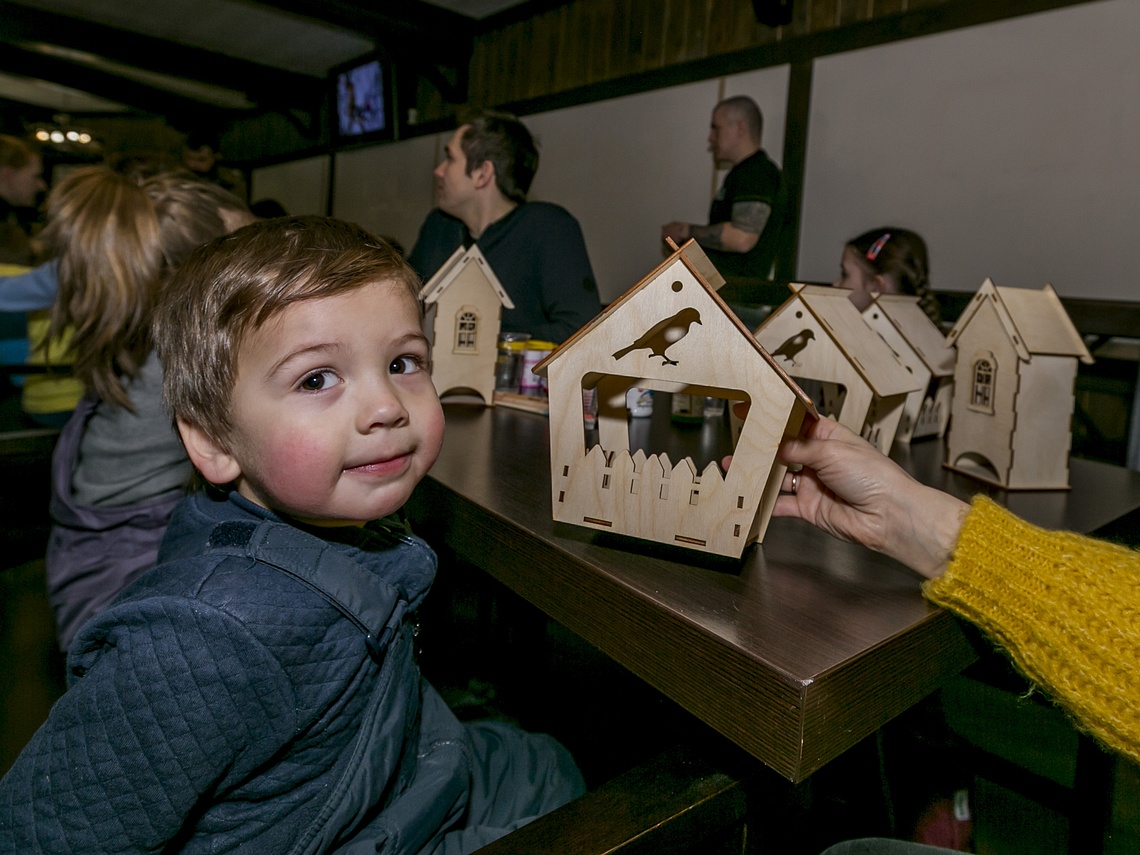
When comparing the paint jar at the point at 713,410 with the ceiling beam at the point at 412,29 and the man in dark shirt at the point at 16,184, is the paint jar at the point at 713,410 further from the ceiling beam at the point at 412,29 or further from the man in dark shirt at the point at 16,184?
the ceiling beam at the point at 412,29

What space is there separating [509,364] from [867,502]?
0.95 metres

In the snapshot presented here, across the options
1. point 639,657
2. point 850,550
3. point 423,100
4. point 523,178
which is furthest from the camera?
point 423,100

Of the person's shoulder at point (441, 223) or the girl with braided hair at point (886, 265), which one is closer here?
the girl with braided hair at point (886, 265)

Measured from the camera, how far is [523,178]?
2695 mm

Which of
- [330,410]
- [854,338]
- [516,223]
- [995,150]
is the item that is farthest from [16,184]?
[995,150]

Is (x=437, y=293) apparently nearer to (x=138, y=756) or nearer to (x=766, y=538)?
(x=766, y=538)

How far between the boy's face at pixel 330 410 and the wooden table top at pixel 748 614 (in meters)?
0.18

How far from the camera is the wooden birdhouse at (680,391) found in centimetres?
71

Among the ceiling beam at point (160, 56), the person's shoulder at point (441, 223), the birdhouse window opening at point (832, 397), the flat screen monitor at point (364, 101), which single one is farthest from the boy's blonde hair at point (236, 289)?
the ceiling beam at point (160, 56)

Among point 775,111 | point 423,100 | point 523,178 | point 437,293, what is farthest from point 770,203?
point 423,100

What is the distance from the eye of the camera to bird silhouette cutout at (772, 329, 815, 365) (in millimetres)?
1058

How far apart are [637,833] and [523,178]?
2.42 m

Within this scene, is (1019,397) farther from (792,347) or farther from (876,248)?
(876,248)

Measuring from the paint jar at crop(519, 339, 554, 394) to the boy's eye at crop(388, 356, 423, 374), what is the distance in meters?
0.80
